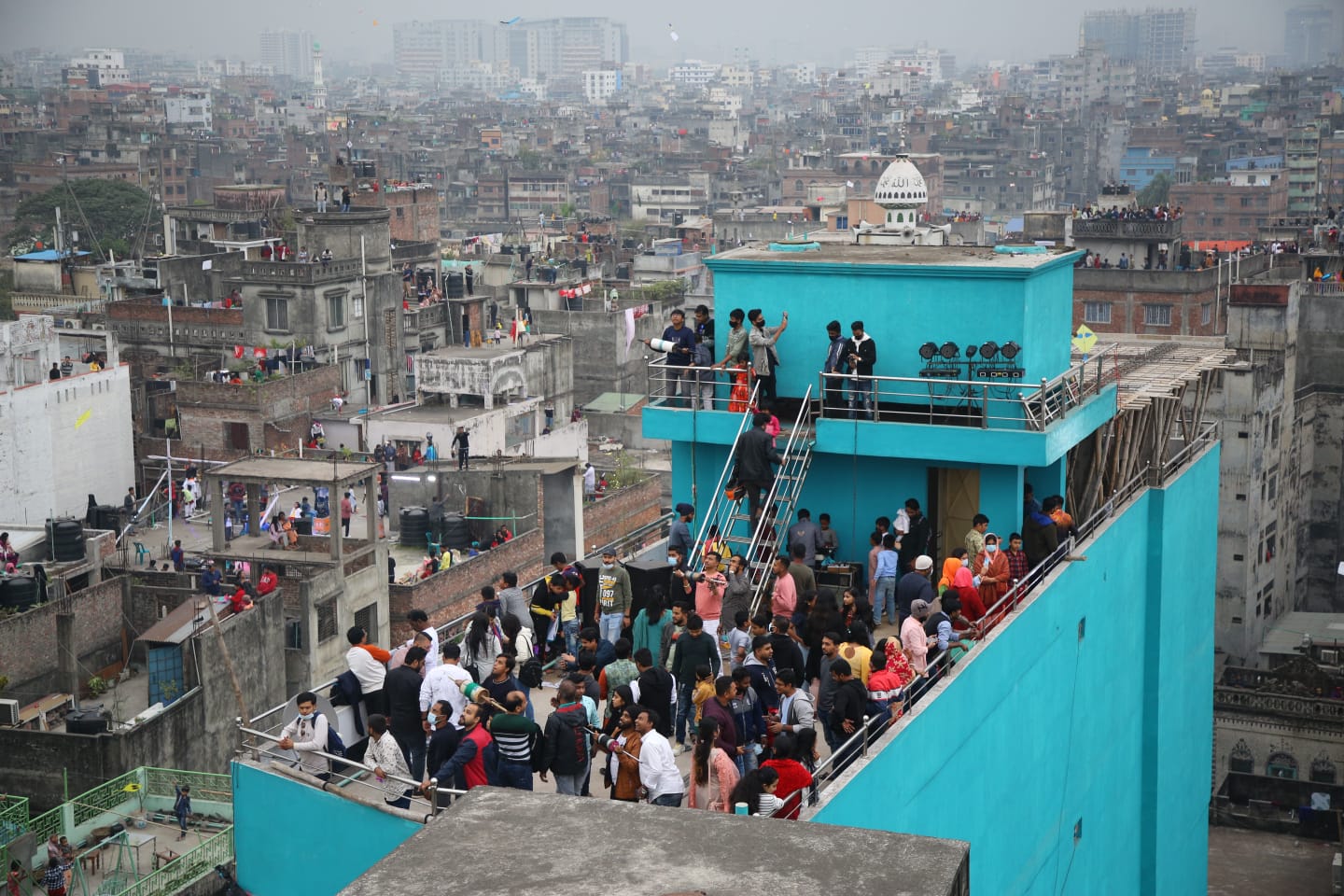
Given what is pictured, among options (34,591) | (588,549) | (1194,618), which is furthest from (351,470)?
(1194,618)

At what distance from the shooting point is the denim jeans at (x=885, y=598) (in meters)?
15.1

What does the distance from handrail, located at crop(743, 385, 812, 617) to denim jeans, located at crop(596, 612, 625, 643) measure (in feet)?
3.48

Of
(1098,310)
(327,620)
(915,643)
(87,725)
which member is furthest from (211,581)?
(1098,310)

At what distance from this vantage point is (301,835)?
11.9 meters

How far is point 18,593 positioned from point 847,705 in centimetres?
2217

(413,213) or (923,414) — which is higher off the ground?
(413,213)

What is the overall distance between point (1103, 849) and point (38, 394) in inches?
1168

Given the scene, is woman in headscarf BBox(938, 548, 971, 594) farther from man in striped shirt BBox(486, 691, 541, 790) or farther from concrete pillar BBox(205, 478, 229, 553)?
concrete pillar BBox(205, 478, 229, 553)

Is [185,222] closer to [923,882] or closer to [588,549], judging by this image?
[588,549]

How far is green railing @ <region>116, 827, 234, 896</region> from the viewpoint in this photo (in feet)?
72.2

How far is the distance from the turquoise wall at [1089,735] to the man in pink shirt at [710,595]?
1.90m

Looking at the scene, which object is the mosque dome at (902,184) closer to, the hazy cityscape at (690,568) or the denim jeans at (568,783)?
the hazy cityscape at (690,568)

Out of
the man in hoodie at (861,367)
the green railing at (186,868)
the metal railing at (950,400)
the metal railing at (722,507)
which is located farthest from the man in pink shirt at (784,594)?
the green railing at (186,868)

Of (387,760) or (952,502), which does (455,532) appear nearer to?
(952,502)
